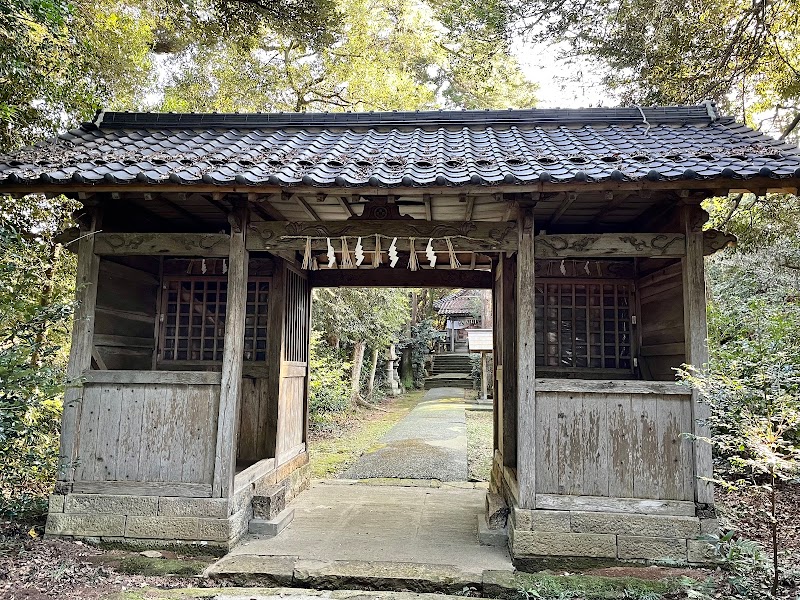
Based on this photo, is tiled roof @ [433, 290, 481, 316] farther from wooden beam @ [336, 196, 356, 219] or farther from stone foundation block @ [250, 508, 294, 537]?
stone foundation block @ [250, 508, 294, 537]

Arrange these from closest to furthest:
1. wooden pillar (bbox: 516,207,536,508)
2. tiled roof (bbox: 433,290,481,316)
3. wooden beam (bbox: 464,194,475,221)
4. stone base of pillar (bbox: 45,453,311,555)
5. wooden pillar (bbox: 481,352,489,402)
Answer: wooden pillar (bbox: 516,207,536,508)
stone base of pillar (bbox: 45,453,311,555)
wooden beam (bbox: 464,194,475,221)
wooden pillar (bbox: 481,352,489,402)
tiled roof (bbox: 433,290,481,316)

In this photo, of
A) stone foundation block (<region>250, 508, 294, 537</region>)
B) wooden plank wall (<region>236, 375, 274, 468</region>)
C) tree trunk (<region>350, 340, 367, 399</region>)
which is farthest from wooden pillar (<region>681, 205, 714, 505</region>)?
tree trunk (<region>350, 340, 367, 399</region>)

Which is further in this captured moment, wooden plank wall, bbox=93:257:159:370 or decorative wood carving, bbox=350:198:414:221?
wooden plank wall, bbox=93:257:159:370

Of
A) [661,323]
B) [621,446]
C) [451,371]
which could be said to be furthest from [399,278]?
[451,371]

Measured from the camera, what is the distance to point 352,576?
4.31 m

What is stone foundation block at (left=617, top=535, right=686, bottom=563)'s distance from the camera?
446 cm

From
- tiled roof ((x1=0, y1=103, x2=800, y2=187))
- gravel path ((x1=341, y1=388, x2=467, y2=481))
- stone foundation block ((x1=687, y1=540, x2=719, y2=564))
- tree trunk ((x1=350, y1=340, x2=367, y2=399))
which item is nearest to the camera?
tiled roof ((x1=0, y1=103, x2=800, y2=187))

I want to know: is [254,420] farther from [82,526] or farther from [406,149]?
[406,149]

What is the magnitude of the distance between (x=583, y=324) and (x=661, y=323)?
844 millimetres

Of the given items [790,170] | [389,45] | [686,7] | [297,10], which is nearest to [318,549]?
[790,170]

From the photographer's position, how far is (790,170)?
158 inches

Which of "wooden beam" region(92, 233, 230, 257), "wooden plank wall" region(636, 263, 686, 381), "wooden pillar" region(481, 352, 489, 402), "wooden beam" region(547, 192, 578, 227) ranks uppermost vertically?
"wooden beam" region(547, 192, 578, 227)

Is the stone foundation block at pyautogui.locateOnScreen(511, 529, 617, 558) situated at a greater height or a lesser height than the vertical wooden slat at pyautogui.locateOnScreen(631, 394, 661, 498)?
lesser

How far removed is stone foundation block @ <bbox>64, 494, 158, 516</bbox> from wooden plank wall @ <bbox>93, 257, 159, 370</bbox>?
121 cm
